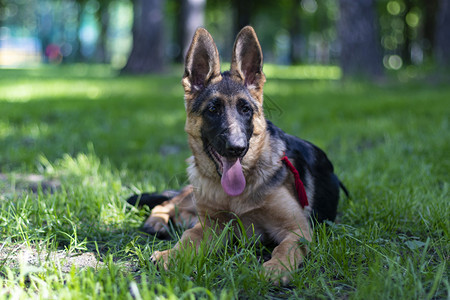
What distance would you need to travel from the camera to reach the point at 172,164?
5375 mm

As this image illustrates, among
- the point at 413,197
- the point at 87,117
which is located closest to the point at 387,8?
the point at 87,117

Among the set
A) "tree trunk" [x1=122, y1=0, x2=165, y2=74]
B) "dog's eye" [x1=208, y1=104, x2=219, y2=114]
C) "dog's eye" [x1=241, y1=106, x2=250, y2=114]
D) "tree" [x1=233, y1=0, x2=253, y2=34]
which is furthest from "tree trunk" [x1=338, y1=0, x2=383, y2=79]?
"tree" [x1=233, y1=0, x2=253, y2=34]

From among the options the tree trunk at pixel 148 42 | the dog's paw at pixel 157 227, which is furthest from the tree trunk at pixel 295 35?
the dog's paw at pixel 157 227

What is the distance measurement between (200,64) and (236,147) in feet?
2.97

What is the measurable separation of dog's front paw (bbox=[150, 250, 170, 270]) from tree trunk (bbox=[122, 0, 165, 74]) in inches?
560

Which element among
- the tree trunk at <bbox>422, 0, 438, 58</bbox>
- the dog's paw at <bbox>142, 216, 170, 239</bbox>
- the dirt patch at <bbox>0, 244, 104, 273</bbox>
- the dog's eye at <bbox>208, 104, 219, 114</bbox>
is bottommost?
the dog's paw at <bbox>142, 216, 170, 239</bbox>

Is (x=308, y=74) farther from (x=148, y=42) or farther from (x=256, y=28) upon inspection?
(x=256, y=28)

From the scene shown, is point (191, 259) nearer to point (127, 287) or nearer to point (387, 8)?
point (127, 287)

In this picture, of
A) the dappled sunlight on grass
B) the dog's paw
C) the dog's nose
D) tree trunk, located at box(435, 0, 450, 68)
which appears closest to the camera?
the dog's nose

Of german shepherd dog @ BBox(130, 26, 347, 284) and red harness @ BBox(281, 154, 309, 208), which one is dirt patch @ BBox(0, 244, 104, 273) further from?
red harness @ BBox(281, 154, 309, 208)

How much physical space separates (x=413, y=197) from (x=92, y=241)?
2.61 metres

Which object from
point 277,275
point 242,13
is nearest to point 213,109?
point 277,275

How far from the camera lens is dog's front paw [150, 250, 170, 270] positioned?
2584 millimetres

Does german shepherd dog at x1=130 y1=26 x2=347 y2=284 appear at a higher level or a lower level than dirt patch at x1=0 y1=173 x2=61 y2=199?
higher
